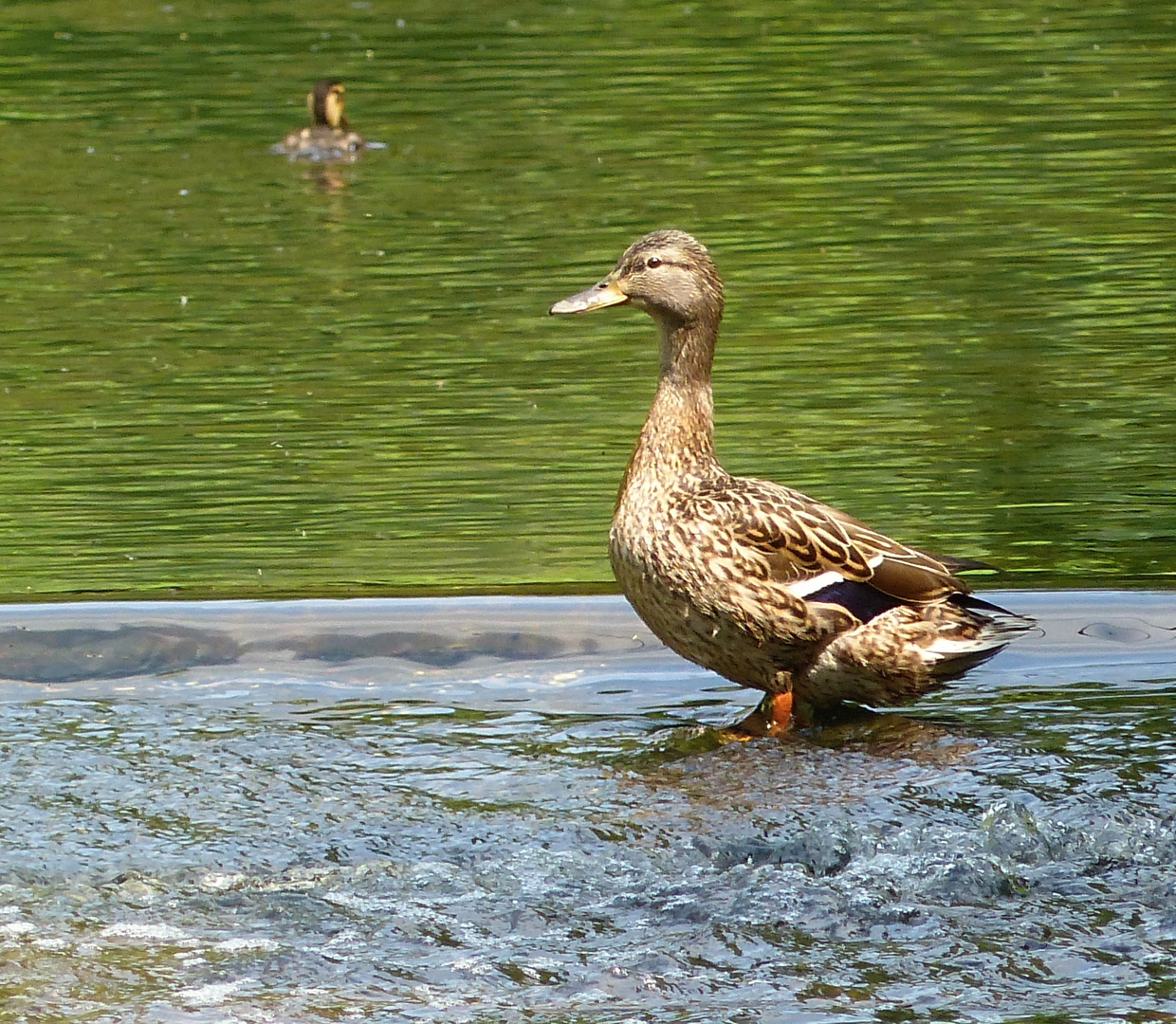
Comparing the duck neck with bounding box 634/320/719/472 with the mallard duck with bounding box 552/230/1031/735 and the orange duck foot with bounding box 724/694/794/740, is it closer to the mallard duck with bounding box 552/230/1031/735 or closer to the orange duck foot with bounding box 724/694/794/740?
the mallard duck with bounding box 552/230/1031/735

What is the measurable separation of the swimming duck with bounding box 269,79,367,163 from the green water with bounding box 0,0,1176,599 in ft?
0.52

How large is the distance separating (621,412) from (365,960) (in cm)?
415

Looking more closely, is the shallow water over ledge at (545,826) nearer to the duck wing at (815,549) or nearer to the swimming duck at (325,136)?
the duck wing at (815,549)

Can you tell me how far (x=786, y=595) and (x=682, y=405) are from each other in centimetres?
71

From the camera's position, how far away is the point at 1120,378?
8.27m

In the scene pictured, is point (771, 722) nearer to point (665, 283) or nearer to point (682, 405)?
point (682, 405)

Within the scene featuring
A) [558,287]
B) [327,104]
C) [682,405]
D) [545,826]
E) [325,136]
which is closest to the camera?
[545,826]

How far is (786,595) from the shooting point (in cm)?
537

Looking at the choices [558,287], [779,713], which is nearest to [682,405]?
[779,713]

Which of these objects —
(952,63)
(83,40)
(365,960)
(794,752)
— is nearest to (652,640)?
(794,752)

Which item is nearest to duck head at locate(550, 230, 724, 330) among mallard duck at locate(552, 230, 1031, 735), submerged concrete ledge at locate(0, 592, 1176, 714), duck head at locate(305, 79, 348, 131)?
mallard duck at locate(552, 230, 1031, 735)

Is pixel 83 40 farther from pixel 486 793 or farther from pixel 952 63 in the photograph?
pixel 486 793

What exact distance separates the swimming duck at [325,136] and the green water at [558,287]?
16 cm

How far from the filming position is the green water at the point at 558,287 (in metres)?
7.00
